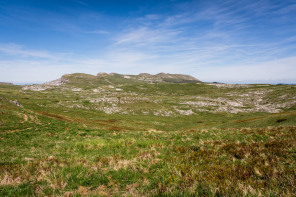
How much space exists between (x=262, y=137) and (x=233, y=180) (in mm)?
11494

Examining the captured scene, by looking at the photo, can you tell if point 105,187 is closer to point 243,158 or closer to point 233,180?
point 233,180

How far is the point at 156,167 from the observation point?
337 inches

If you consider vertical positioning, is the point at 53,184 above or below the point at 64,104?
above

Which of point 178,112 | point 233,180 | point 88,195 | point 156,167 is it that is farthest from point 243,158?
point 178,112

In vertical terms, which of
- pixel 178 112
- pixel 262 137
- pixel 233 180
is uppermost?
pixel 233 180

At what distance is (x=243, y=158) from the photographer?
29.4ft

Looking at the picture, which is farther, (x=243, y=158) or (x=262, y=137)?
(x=262, y=137)

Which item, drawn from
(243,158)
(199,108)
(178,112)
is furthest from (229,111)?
(243,158)

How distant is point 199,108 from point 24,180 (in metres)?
111

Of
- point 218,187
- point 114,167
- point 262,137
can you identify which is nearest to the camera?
point 218,187

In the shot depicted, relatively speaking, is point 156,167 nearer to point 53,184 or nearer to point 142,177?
point 142,177

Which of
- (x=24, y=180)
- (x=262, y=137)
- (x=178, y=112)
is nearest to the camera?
(x=24, y=180)

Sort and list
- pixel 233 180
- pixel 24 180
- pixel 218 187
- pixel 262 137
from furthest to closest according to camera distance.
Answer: pixel 262 137 < pixel 24 180 < pixel 233 180 < pixel 218 187

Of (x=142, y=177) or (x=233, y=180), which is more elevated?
(x=233, y=180)
